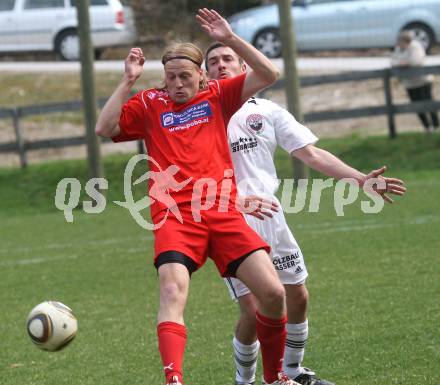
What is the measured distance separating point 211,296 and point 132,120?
11.4ft

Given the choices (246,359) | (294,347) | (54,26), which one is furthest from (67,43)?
(246,359)

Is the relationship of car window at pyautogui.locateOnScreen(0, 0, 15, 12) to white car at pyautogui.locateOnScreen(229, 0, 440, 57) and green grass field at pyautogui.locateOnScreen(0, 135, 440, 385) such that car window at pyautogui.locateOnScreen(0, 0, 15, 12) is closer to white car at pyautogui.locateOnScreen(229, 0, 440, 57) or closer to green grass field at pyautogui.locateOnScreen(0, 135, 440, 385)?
white car at pyautogui.locateOnScreen(229, 0, 440, 57)

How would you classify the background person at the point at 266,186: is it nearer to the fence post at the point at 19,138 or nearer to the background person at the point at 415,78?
the background person at the point at 415,78

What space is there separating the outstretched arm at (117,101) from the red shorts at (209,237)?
504 mm

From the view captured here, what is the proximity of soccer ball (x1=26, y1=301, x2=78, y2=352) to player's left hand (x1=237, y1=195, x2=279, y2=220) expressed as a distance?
1.01 meters

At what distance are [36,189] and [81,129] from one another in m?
3.81

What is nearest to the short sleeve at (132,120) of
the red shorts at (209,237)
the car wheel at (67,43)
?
the red shorts at (209,237)

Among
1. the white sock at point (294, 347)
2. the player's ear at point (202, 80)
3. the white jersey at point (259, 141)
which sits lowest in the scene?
the white sock at point (294, 347)

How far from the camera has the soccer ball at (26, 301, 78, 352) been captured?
5.37 m

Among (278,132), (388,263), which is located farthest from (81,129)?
(278,132)

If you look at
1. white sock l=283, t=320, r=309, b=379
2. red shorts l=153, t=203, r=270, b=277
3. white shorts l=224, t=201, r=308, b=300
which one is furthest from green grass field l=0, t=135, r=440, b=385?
red shorts l=153, t=203, r=270, b=277

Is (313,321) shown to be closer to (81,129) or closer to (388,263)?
(388,263)

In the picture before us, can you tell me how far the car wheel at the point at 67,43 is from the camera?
2447 cm

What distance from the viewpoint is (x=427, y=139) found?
17.1 metres
